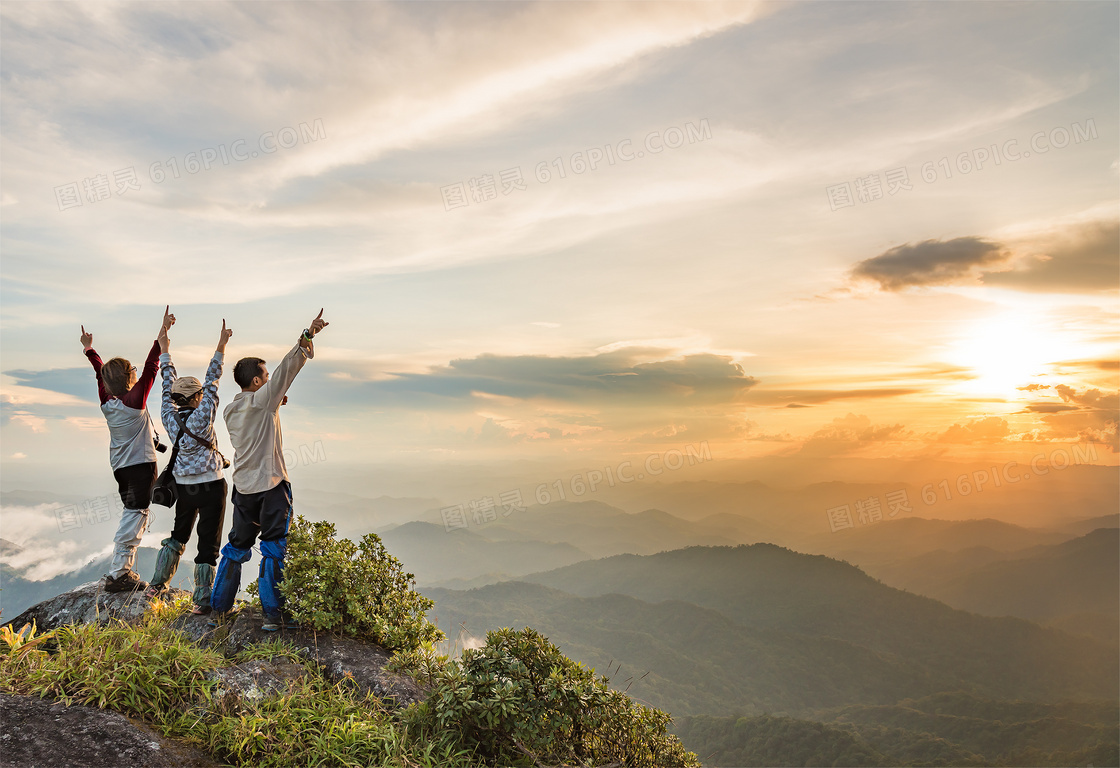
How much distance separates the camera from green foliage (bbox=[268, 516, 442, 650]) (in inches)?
285

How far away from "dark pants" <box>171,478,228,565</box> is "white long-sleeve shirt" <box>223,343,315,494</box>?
0.65 m

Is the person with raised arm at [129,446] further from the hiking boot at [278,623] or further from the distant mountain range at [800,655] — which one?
the distant mountain range at [800,655]

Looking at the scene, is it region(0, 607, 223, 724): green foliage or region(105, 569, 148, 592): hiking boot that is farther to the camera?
region(105, 569, 148, 592): hiking boot

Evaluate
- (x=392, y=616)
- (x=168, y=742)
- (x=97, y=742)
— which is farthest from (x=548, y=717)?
(x=97, y=742)

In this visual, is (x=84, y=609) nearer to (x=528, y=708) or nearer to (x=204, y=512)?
(x=204, y=512)

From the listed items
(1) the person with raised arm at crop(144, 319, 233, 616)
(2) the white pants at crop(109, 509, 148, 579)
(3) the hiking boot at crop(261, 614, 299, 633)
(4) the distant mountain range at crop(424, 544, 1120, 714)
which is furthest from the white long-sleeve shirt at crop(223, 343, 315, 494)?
(4) the distant mountain range at crop(424, 544, 1120, 714)

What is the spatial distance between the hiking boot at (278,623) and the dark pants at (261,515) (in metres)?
0.95

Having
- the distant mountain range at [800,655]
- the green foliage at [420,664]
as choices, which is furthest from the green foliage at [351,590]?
the distant mountain range at [800,655]

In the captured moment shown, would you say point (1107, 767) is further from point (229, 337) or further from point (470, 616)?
point (229, 337)

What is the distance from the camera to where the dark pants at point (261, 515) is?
7.24 metres

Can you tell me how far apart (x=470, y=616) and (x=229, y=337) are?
586 ft

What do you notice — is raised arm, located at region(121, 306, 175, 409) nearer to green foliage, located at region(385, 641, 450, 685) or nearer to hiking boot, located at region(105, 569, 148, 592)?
hiking boot, located at region(105, 569, 148, 592)

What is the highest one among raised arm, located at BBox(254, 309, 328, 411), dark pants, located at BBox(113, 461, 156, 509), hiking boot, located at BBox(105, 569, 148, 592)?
raised arm, located at BBox(254, 309, 328, 411)

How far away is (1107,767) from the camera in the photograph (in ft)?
341
